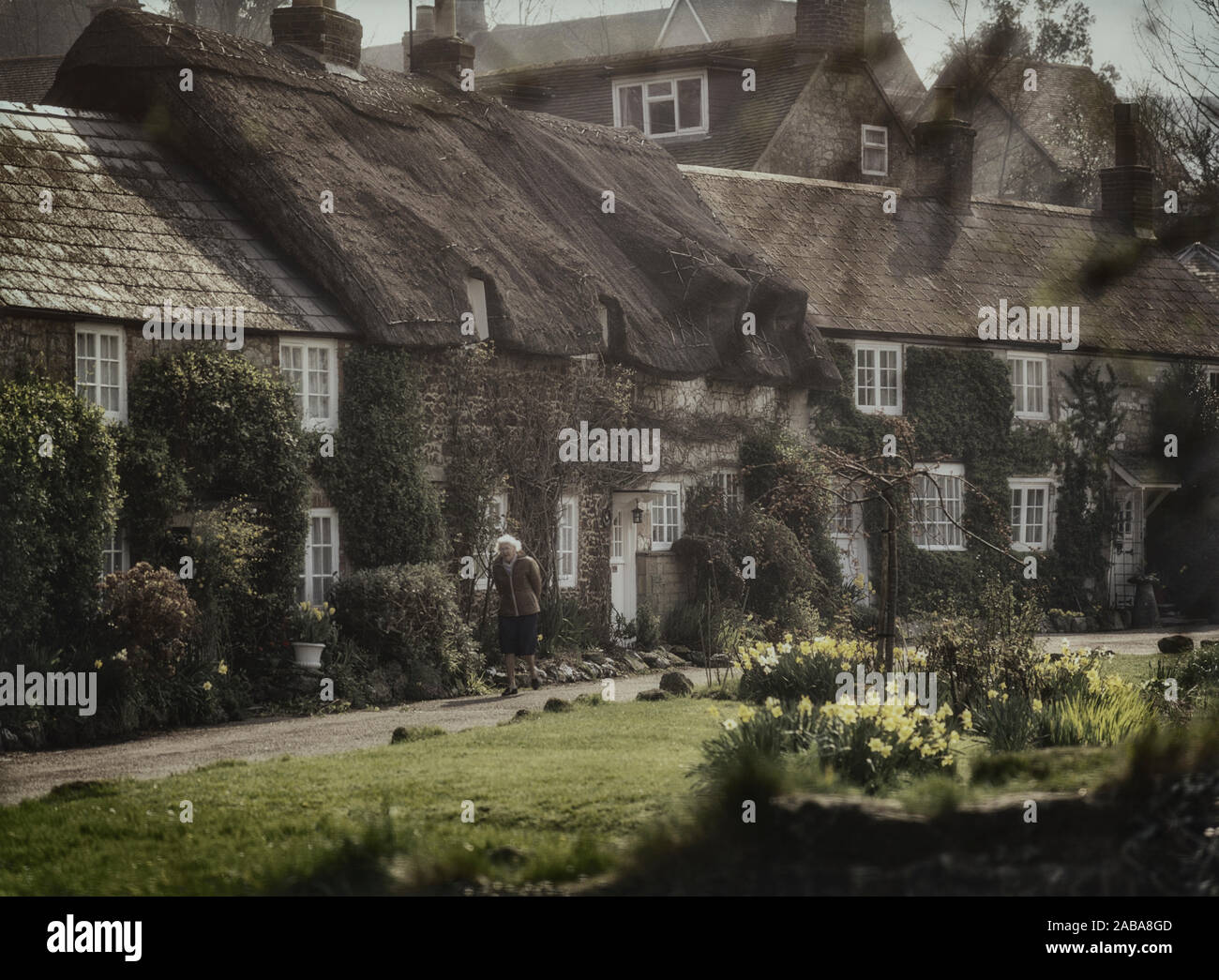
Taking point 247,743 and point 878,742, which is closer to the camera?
point 878,742

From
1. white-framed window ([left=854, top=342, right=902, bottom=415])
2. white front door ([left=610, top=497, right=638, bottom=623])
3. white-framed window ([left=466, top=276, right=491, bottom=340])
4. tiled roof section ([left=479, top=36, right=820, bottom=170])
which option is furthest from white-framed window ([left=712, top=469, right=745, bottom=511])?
tiled roof section ([left=479, top=36, right=820, bottom=170])

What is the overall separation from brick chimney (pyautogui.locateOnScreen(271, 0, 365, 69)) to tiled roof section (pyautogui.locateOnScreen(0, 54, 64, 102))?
17.2m

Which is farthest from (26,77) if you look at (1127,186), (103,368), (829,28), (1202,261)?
(1202,261)

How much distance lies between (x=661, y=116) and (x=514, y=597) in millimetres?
22411

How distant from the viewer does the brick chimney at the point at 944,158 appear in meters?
34.0

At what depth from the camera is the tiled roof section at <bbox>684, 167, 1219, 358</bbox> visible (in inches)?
1184

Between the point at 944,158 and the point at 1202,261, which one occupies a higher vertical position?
the point at 944,158

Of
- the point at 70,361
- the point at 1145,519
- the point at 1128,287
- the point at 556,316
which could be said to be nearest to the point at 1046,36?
the point at 1128,287

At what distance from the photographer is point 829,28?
38.5 metres

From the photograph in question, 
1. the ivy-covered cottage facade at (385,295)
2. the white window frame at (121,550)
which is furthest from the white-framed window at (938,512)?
the white window frame at (121,550)

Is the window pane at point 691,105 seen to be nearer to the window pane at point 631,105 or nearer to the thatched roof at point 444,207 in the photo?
the window pane at point 631,105

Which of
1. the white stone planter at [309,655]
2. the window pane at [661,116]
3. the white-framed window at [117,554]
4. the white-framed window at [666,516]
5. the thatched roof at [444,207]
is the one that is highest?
the window pane at [661,116]

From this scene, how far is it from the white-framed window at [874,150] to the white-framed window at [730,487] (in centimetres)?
1422

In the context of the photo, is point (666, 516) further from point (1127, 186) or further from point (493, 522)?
point (1127, 186)
